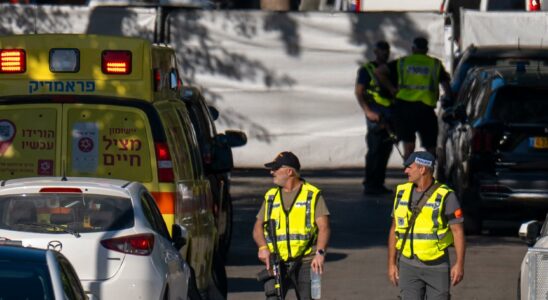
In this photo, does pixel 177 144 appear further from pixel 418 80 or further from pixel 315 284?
pixel 418 80

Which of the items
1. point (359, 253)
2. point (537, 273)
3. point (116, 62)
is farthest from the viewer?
point (359, 253)

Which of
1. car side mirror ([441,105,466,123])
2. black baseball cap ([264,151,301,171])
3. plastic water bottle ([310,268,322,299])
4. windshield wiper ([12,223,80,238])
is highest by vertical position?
black baseball cap ([264,151,301,171])

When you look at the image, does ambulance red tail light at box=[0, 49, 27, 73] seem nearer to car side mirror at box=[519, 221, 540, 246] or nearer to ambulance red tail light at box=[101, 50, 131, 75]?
ambulance red tail light at box=[101, 50, 131, 75]

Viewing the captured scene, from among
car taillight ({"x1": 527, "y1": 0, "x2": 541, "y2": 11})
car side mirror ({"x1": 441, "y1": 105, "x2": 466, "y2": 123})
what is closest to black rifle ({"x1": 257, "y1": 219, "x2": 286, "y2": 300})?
car side mirror ({"x1": 441, "y1": 105, "x2": 466, "y2": 123})

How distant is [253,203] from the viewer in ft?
63.6

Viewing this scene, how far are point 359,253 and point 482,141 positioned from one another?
1787mm

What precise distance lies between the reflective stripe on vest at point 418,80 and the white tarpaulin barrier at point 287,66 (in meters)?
2.99

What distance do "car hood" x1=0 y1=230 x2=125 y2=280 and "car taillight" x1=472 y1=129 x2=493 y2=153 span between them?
727 cm

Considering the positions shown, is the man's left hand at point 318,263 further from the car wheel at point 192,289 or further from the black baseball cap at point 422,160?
the car wheel at point 192,289

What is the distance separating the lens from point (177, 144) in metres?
12.0

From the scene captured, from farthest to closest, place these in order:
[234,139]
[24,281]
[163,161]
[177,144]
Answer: [234,139]
[177,144]
[163,161]
[24,281]

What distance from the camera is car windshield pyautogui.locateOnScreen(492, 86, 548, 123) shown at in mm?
16281

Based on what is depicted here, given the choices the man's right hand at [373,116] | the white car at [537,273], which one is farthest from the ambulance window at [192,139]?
the man's right hand at [373,116]

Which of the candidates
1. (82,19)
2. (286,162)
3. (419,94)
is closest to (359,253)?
(419,94)
